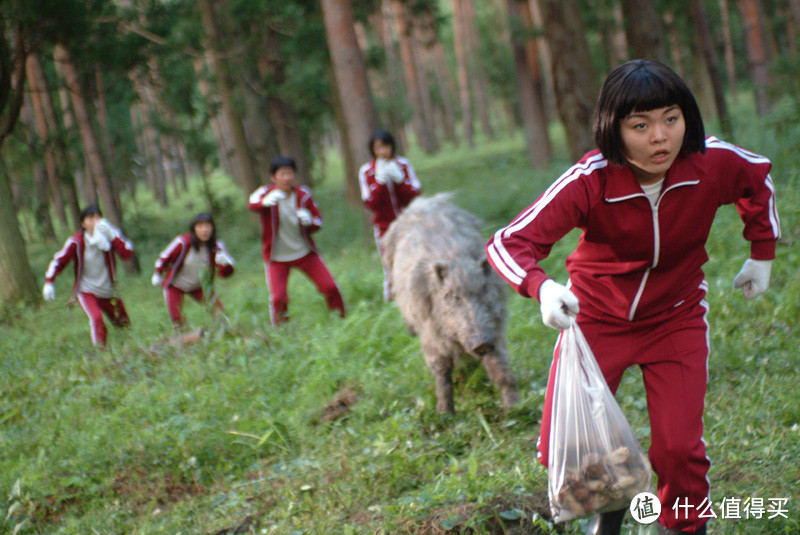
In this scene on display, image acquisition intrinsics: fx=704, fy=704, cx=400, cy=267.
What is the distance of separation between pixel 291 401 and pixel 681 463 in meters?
4.00

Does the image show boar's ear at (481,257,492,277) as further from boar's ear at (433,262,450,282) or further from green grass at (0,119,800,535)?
green grass at (0,119,800,535)

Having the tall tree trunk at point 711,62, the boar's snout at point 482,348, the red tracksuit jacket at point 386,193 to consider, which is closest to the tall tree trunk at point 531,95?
the tall tree trunk at point 711,62

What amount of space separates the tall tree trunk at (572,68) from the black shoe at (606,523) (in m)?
8.55

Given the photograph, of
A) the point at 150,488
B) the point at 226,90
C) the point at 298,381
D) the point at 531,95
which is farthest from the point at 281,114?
the point at 150,488

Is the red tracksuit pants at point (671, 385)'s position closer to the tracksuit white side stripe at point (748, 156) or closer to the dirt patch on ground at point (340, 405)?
the tracksuit white side stripe at point (748, 156)

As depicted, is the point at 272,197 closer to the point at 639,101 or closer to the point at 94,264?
the point at 94,264

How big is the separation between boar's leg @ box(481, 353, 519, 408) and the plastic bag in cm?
249

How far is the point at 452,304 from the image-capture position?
564 cm

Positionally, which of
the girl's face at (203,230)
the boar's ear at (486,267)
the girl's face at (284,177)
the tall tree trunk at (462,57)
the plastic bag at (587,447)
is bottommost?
the plastic bag at (587,447)

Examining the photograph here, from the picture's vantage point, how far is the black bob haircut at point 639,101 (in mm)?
2742

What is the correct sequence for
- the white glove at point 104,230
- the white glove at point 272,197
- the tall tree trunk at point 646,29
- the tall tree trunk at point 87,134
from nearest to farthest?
→ the white glove at point 272,197 → the white glove at point 104,230 → the tall tree trunk at point 646,29 → the tall tree trunk at point 87,134

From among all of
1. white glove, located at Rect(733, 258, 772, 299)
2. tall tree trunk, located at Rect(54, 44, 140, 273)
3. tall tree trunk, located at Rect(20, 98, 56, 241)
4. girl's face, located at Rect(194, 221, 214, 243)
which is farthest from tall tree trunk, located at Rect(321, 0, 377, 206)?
tall tree trunk, located at Rect(20, 98, 56, 241)

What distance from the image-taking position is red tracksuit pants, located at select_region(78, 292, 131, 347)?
8.77 m

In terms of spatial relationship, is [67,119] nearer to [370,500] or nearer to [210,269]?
[210,269]
